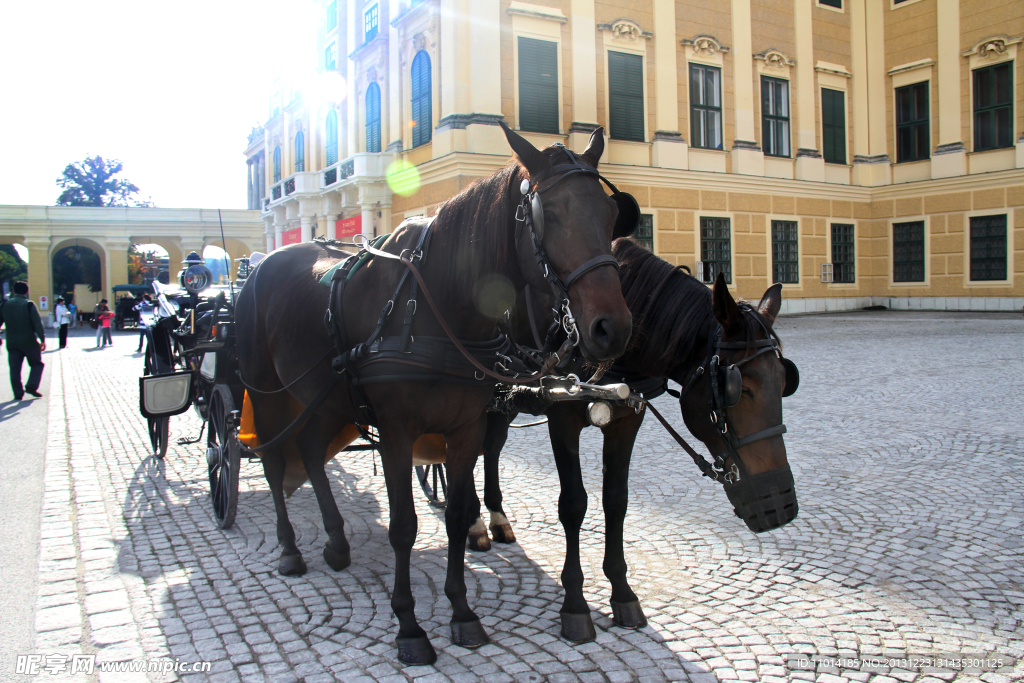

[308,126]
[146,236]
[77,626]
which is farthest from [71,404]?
[146,236]

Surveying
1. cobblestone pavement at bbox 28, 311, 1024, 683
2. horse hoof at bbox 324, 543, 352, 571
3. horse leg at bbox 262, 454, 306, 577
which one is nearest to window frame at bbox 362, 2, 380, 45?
cobblestone pavement at bbox 28, 311, 1024, 683

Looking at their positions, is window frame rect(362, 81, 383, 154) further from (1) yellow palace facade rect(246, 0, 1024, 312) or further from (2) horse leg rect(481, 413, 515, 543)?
(2) horse leg rect(481, 413, 515, 543)

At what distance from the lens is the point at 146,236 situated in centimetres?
3991

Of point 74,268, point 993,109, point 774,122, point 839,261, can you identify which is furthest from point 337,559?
point 74,268

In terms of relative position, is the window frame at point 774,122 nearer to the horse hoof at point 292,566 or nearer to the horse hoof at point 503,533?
the horse hoof at point 503,533

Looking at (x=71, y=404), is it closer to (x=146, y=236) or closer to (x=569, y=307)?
(x=569, y=307)

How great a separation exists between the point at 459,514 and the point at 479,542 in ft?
3.49

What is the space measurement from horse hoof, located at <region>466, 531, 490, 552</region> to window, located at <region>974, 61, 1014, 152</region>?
22.5 metres

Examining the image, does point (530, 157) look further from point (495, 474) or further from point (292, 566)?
point (292, 566)

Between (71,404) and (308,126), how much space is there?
69.3ft

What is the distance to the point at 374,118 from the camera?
68.6 ft

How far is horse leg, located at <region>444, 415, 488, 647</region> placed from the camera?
2.79 metres

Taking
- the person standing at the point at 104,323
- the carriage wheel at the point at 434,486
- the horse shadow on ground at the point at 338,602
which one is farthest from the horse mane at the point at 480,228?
the person standing at the point at 104,323

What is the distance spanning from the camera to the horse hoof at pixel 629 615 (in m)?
2.87
